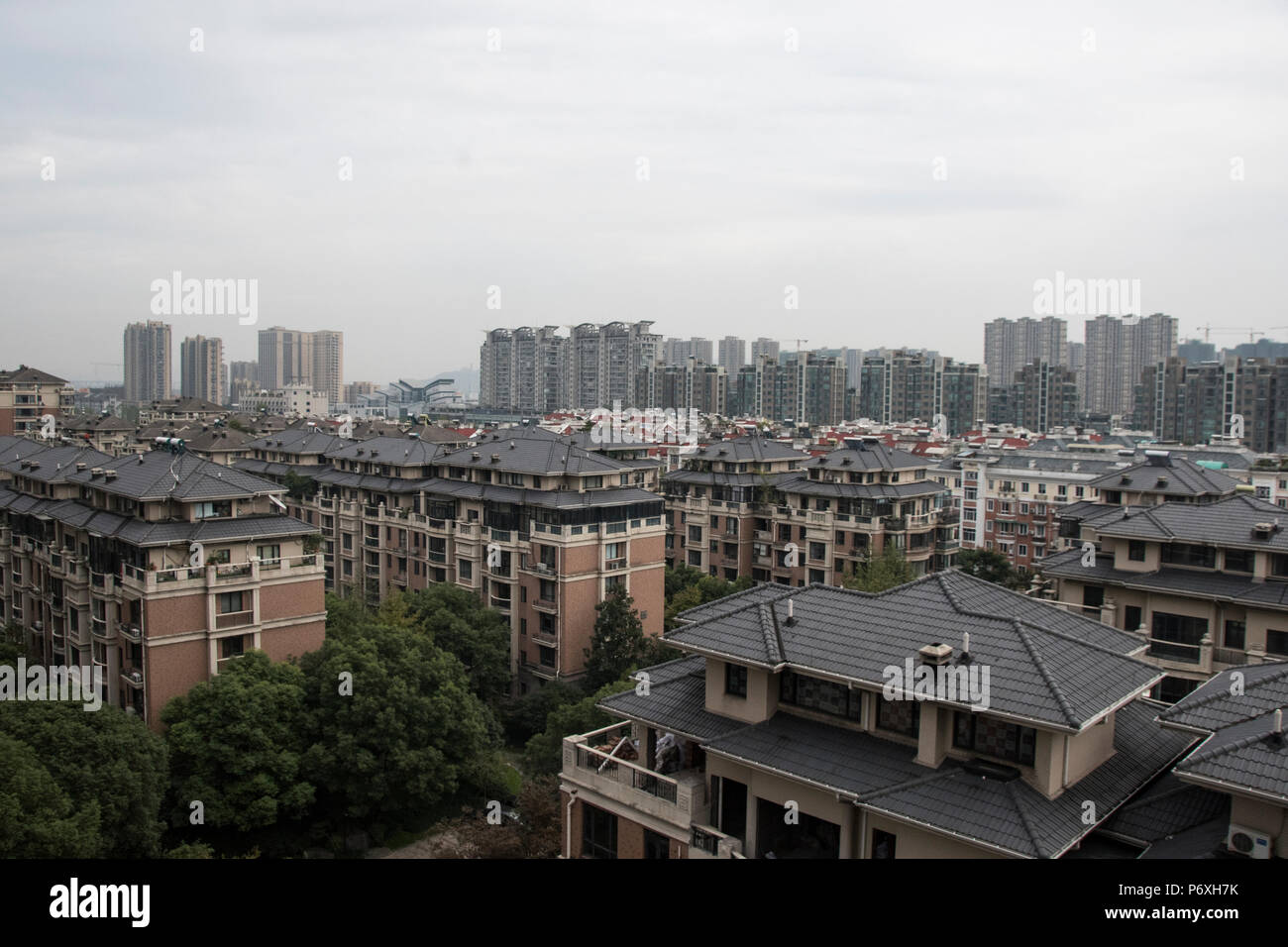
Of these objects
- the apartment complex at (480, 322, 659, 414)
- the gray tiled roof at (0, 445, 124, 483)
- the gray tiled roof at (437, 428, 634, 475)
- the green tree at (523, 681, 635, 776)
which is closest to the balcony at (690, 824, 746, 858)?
the green tree at (523, 681, 635, 776)

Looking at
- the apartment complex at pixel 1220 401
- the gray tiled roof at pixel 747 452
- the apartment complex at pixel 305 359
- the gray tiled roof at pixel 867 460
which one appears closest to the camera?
the gray tiled roof at pixel 867 460

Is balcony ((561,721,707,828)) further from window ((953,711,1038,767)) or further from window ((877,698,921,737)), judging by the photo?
window ((953,711,1038,767))

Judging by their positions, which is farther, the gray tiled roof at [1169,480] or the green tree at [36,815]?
the gray tiled roof at [1169,480]

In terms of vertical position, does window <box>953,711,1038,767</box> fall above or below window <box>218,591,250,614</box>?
above

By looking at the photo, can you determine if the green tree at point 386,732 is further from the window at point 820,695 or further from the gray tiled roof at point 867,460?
the gray tiled roof at point 867,460

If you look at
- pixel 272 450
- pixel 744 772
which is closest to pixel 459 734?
pixel 744 772

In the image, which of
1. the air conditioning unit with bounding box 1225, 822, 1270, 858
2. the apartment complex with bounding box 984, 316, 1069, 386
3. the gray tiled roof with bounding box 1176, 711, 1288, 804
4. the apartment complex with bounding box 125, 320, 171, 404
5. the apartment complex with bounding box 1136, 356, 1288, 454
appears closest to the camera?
the gray tiled roof with bounding box 1176, 711, 1288, 804

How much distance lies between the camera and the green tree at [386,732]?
685 inches

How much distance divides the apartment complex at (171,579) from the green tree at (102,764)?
387 cm

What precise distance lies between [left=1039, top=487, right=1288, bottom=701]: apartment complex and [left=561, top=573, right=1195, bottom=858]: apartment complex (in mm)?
6736

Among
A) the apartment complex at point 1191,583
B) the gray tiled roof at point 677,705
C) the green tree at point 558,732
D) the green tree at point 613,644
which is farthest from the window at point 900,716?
the green tree at point 613,644

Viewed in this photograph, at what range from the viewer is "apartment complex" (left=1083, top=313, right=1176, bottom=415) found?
102125 millimetres

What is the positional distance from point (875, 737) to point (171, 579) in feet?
48.9

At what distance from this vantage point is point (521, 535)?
26.5 metres
